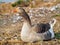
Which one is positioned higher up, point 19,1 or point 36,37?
point 36,37

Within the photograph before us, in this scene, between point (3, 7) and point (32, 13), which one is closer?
point (32, 13)

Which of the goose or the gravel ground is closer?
the goose

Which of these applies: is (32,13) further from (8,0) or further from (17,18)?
(8,0)

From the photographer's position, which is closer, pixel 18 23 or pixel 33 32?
pixel 33 32

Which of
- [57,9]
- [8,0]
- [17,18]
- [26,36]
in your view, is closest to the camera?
[26,36]

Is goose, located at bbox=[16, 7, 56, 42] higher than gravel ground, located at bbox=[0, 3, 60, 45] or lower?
higher

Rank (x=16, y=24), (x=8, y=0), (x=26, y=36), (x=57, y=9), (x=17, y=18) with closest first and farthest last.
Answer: (x=26, y=36) → (x=16, y=24) → (x=17, y=18) → (x=57, y=9) → (x=8, y=0)

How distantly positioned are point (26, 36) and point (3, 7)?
16.8ft

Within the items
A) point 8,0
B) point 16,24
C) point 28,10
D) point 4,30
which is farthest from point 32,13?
point 8,0

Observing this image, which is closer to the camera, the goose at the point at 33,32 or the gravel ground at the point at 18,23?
the goose at the point at 33,32

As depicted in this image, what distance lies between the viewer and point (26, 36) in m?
8.28

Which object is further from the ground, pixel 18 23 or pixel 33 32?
pixel 33 32

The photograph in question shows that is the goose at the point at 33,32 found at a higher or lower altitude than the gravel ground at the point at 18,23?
higher

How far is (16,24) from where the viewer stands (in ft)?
34.2
